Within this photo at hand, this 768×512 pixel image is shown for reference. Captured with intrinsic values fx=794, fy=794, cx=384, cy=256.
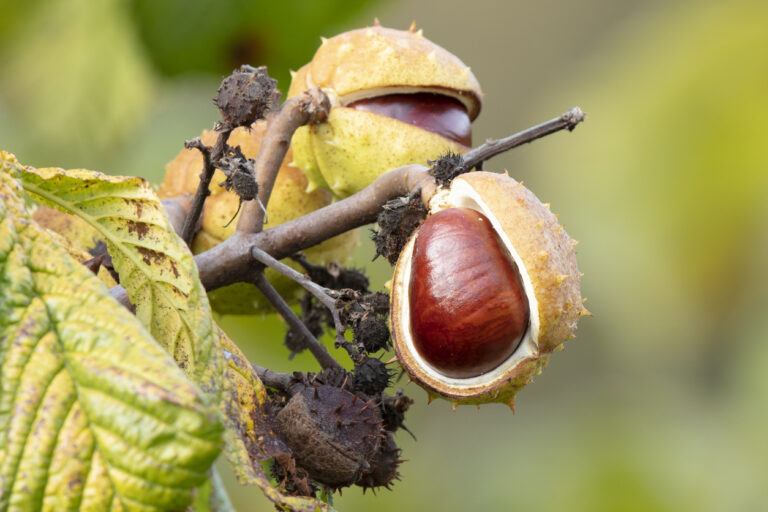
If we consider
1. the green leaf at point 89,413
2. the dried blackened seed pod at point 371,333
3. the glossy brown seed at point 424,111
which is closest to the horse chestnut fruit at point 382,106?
the glossy brown seed at point 424,111

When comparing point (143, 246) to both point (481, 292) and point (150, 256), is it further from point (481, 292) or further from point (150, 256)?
point (481, 292)

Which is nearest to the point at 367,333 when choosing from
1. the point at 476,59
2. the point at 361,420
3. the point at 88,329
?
the point at 361,420

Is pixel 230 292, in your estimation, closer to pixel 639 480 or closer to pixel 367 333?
pixel 367 333

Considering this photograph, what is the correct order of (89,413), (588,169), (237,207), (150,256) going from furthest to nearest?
(588,169) → (237,207) → (150,256) → (89,413)

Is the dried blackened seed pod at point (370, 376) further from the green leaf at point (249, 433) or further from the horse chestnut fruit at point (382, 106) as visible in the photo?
the horse chestnut fruit at point (382, 106)

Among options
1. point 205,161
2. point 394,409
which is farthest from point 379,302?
point 205,161
